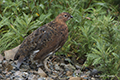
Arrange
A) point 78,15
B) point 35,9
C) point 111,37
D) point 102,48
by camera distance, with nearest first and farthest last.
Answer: point 102,48 < point 111,37 < point 78,15 < point 35,9

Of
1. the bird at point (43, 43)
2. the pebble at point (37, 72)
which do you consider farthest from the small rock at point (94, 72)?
the bird at point (43, 43)

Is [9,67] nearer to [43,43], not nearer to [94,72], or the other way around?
[43,43]

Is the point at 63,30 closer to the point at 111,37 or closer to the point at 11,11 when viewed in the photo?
the point at 111,37

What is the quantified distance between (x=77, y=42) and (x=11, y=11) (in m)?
2.09

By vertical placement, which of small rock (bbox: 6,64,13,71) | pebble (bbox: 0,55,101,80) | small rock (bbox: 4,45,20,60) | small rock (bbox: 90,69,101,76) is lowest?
small rock (bbox: 90,69,101,76)

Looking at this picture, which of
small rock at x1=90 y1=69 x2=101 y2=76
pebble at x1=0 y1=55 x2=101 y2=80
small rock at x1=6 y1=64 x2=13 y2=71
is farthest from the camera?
small rock at x1=90 y1=69 x2=101 y2=76

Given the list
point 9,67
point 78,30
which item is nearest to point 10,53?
point 9,67

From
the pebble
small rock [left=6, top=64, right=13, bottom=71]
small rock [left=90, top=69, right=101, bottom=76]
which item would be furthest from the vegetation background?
small rock [left=6, top=64, right=13, bottom=71]

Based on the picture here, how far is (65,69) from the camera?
4.07 metres

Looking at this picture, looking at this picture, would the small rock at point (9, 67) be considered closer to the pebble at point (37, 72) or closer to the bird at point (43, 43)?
the pebble at point (37, 72)

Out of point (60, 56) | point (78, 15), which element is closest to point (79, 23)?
point (78, 15)

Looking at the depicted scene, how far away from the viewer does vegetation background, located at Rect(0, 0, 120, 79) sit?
3645 mm

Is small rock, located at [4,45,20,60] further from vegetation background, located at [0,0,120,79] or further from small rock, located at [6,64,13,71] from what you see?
small rock, located at [6,64,13,71]

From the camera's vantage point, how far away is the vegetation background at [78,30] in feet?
12.0
